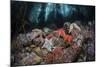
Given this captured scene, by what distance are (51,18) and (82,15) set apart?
0.43 m

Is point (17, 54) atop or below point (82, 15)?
below

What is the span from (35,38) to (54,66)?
418mm

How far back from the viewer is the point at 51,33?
226cm

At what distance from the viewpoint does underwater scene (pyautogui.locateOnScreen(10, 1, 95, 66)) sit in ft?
6.98

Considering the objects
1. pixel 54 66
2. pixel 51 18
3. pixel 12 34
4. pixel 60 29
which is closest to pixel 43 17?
pixel 51 18

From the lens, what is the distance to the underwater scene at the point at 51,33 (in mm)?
2129

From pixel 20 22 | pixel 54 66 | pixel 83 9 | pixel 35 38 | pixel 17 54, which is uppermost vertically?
pixel 83 9

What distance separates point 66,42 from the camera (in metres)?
2.32

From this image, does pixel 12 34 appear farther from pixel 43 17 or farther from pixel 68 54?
pixel 68 54

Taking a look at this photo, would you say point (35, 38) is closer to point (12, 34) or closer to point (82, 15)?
point (12, 34)

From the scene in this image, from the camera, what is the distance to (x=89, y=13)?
2.44 meters
